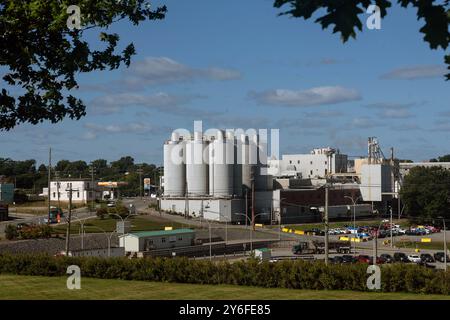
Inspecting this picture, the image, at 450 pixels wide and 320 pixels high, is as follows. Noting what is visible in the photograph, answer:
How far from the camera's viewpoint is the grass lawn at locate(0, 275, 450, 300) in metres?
26.7

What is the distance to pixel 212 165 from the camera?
11225cm

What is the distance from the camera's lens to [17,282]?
106ft

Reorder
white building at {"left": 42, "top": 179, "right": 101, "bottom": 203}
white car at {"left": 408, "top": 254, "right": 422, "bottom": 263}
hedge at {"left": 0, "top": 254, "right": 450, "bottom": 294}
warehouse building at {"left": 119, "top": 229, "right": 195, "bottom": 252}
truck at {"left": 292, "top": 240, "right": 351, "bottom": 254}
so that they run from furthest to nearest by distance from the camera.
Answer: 1. white building at {"left": 42, "top": 179, "right": 101, "bottom": 203}
2. truck at {"left": 292, "top": 240, "right": 351, "bottom": 254}
3. warehouse building at {"left": 119, "top": 229, "right": 195, "bottom": 252}
4. white car at {"left": 408, "top": 254, "right": 422, "bottom": 263}
5. hedge at {"left": 0, "top": 254, "right": 450, "bottom": 294}

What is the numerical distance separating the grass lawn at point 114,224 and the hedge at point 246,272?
43.2 m

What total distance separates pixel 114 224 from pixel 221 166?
1079 inches

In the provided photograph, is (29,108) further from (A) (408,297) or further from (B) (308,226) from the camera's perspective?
(B) (308,226)

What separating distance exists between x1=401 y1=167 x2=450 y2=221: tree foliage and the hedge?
284 ft

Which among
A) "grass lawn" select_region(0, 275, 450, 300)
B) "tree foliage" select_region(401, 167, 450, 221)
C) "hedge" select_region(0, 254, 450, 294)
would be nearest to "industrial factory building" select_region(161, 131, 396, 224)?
"tree foliage" select_region(401, 167, 450, 221)

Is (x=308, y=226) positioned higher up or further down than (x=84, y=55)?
further down

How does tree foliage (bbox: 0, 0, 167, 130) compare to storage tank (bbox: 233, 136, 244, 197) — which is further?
storage tank (bbox: 233, 136, 244, 197)

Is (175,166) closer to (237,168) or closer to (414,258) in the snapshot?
(237,168)

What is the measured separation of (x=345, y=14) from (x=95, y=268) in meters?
32.7

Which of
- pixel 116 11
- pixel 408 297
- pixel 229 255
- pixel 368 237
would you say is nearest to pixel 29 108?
pixel 116 11

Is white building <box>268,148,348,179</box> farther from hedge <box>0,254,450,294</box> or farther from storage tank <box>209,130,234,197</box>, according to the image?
hedge <box>0,254,450,294</box>
